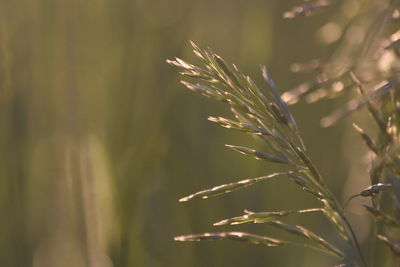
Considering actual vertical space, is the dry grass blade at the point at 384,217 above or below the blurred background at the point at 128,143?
below

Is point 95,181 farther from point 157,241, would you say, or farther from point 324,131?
point 324,131

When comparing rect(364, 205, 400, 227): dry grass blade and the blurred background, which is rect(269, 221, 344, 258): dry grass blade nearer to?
rect(364, 205, 400, 227): dry grass blade

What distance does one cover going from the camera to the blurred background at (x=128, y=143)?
76 cm

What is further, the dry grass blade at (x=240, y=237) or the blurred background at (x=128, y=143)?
the blurred background at (x=128, y=143)

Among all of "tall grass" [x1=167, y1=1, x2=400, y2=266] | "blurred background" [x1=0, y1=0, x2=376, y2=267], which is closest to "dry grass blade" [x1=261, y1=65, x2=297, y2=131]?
"tall grass" [x1=167, y1=1, x2=400, y2=266]

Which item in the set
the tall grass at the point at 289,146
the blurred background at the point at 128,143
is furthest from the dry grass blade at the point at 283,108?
the blurred background at the point at 128,143

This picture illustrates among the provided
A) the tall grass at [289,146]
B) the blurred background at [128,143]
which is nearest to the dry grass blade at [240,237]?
the tall grass at [289,146]

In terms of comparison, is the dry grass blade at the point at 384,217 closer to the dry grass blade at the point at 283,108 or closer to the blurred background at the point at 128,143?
the dry grass blade at the point at 283,108

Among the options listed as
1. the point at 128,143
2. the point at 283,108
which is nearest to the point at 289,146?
the point at 283,108

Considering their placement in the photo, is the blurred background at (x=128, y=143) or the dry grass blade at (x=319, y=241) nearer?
the dry grass blade at (x=319, y=241)

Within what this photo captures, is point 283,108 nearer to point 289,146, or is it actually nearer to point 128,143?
point 289,146

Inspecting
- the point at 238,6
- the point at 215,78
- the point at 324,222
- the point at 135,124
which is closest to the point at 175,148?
the point at 135,124

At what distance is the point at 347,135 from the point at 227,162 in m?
0.17

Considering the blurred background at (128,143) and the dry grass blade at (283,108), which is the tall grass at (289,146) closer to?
the dry grass blade at (283,108)
